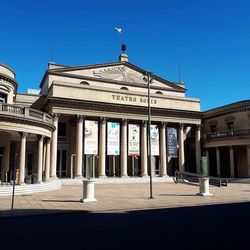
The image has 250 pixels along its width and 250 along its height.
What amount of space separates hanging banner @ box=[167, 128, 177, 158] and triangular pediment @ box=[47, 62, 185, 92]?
948 cm

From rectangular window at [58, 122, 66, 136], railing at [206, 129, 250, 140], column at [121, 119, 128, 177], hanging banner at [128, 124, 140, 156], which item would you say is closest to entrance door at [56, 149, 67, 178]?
rectangular window at [58, 122, 66, 136]

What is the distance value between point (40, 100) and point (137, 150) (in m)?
15.2

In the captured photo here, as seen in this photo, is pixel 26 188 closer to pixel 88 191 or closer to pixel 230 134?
pixel 88 191

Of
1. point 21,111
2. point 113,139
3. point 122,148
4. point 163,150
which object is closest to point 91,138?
point 113,139

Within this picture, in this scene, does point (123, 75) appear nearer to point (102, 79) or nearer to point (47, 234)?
point (102, 79)

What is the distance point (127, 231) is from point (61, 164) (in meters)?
34.3

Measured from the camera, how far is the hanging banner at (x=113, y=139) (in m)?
41.4

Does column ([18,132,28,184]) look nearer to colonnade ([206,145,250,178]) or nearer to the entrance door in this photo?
the entrance door

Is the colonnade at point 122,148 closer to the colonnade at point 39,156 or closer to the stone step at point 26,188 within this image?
the colonnade at point 39,156

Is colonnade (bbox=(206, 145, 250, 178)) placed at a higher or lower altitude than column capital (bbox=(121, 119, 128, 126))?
lower

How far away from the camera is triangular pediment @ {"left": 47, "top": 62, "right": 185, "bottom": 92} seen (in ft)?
152

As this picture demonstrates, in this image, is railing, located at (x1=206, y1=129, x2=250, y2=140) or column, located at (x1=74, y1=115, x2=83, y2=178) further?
railing, located at (x1=206, y1=129, x2=250, y2=140)

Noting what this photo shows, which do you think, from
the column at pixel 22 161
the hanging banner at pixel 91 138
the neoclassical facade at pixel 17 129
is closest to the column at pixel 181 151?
the hanging banner at pixel 91 138

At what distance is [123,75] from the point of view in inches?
1967
